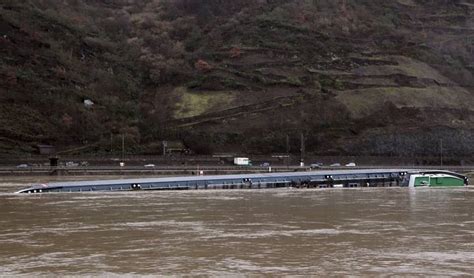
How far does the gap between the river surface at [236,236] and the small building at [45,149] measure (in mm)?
43731

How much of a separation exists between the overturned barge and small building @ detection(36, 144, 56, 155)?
35.9m

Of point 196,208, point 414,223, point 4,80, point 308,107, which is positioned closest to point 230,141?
point 308,107

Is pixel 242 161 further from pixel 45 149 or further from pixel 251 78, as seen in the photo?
pixel 45 149

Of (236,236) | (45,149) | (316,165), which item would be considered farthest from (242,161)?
(236,236)

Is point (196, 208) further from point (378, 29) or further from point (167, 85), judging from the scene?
point (378, 29)

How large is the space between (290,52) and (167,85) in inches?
854

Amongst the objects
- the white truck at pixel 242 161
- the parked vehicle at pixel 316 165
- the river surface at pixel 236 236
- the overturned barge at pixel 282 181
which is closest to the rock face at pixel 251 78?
the parked vehicle at pixel 316 165

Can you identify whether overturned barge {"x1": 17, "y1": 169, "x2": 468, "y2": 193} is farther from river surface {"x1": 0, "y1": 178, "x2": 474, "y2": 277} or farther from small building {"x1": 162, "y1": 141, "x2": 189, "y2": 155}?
small building {"x1": 162, "y1": 141, "x2": 189, "y2": 155}

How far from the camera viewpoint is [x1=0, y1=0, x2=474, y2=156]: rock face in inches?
3469

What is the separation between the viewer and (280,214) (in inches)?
1249

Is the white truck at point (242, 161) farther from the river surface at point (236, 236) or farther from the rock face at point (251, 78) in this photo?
the river surface at point (236, 236)

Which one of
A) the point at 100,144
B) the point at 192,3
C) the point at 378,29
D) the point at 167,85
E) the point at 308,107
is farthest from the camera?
the point at 192,3

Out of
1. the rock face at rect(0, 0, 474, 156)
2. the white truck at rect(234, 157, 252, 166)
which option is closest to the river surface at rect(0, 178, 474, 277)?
the white truck at rect(234, 157, 252, 166)

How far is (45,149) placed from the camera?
83.6 metres
